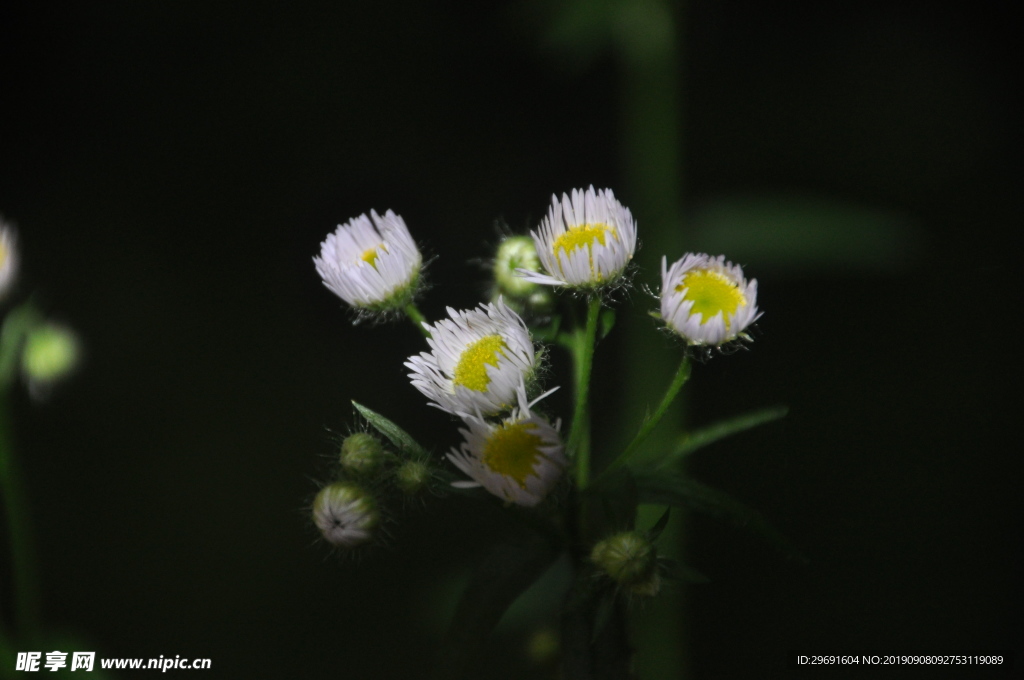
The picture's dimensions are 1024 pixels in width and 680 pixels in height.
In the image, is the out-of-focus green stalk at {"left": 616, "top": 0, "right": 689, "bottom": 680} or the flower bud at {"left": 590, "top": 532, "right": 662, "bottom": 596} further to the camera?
the out-of-focus green stalk at {"left": 616, "top": 0, "right": 689, "bottom": 680}

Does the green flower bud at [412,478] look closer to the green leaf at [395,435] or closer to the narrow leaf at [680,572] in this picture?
the green leaf at [395,435]

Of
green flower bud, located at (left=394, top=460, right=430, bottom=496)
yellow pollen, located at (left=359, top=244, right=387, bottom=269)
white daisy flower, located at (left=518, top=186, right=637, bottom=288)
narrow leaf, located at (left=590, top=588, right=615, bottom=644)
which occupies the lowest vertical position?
narrow leaf, located at (left=590, top=588, right=615, bottom=644)

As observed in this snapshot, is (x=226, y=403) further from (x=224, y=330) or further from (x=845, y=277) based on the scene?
(x=845, y=277)

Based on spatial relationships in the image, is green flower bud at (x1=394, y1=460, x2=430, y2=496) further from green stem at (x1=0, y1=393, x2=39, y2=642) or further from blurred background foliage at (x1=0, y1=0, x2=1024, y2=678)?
green stem at (x1=0, y1=393, x2=39, y2=642)

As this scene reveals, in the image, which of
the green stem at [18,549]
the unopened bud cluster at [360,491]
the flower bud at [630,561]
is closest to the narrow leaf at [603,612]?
the flower bud at [630,561]

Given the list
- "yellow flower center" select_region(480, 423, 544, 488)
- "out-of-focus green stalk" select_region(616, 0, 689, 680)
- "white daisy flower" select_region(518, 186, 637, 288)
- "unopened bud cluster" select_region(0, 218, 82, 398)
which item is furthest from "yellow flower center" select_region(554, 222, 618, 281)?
"unopened bud cluster" select_region(0, 218, 82, 398)

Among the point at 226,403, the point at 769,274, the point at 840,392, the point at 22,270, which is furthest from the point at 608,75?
the point at 22,270

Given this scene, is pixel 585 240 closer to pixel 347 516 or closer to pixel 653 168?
pixel 347 516
